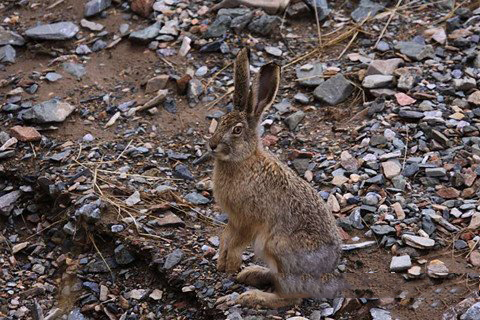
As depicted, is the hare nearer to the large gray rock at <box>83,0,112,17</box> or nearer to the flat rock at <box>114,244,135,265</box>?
the flat rock at <box>114,244,135,265</box>

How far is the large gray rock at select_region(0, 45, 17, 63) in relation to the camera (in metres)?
8.02

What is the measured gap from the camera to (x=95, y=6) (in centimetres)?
844

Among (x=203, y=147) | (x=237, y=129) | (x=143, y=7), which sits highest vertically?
(x=237, y=129)

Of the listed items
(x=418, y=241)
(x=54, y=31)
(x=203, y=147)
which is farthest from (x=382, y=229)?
(x=54, y=31)

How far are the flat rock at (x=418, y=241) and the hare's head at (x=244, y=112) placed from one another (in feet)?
4.27

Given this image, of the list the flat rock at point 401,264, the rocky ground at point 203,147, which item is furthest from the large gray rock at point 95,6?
the flat rock at point 401,264

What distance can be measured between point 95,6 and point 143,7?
1.66ft

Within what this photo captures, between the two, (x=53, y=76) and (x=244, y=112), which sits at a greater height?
(x=244, y=112)

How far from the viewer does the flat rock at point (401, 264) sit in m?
5.67

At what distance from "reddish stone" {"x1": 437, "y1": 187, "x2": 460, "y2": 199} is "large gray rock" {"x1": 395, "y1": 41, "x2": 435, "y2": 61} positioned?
1.81 metres

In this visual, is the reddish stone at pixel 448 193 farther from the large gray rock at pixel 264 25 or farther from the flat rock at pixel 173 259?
the large gray rock at pixel 264 25

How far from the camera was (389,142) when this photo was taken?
680 cm

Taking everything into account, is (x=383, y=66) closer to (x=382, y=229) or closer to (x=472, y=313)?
(x=382, y=229)

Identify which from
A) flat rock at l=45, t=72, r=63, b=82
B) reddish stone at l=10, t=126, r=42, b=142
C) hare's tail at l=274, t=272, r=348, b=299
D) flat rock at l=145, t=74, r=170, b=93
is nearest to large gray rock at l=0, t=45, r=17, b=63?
flat rock at l=45, t=72, r=63, b=82
